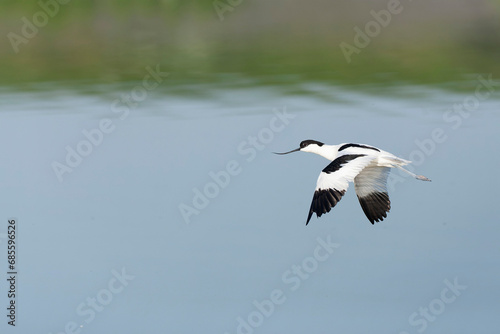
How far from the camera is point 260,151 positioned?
980 centimetres

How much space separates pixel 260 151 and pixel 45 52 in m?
6.55

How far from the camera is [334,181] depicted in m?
6.77

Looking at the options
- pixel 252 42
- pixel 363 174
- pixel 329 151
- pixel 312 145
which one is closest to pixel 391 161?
pixel 363 174

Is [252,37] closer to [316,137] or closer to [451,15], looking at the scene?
[451,15]

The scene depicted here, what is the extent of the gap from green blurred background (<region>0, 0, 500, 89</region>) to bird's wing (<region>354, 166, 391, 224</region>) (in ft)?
17.4

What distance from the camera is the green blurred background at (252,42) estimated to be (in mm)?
13664

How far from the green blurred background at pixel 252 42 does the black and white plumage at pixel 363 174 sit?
530cm

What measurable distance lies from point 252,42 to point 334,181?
919 cm

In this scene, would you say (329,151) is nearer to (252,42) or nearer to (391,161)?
(391,161)

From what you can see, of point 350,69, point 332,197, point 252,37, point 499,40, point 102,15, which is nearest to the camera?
point 332,197

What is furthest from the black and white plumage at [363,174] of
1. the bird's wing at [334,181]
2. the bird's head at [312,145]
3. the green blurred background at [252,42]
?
the green blurred background at [252,42]

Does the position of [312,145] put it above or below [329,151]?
above

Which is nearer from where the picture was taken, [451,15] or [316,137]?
[316,137]

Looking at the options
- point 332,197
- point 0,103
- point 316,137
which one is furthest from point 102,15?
point 332,197
